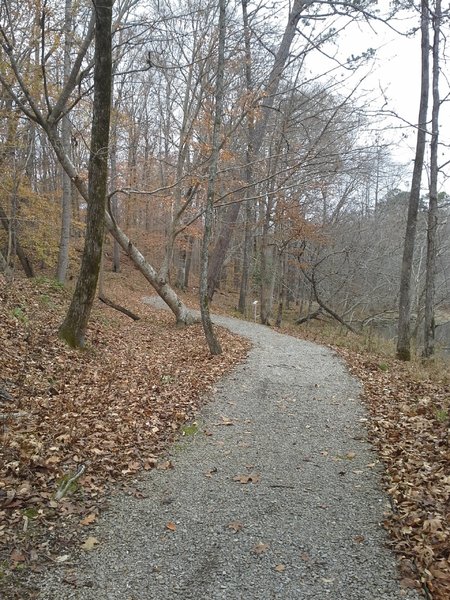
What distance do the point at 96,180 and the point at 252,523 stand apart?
638 centimetres

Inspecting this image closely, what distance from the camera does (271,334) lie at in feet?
44.5

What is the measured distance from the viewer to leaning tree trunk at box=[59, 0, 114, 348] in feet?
23.1

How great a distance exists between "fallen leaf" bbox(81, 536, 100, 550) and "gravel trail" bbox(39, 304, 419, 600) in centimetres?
5

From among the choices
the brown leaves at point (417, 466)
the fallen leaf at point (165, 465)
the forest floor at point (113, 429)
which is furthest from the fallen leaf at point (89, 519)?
the brown leaves at point (417, 466)

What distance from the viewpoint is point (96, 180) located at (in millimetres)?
7848

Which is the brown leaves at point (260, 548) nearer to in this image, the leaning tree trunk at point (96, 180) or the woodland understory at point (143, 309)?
the woodland understory at point (143, 309)

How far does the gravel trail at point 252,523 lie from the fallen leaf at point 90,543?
2.2 inches

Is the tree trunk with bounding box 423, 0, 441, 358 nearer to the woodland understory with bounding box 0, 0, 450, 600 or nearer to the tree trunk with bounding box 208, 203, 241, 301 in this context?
the woodland understory with bounding box 0, 0, 450, 600

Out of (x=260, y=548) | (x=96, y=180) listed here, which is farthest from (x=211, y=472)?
(x=96, y=180)

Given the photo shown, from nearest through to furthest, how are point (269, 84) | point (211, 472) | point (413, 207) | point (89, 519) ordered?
point (89, 519)
point (211, 472)
point (413, 207)
point (269, 84)

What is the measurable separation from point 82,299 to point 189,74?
1094 centimetres

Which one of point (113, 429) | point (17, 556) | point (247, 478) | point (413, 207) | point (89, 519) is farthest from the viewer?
point (413, 207)

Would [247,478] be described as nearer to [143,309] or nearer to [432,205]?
[432,205]

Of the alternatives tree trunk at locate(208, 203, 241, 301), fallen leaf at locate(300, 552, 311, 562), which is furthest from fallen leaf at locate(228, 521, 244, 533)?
tree trunk at locate(208, 203, 241, 301)
